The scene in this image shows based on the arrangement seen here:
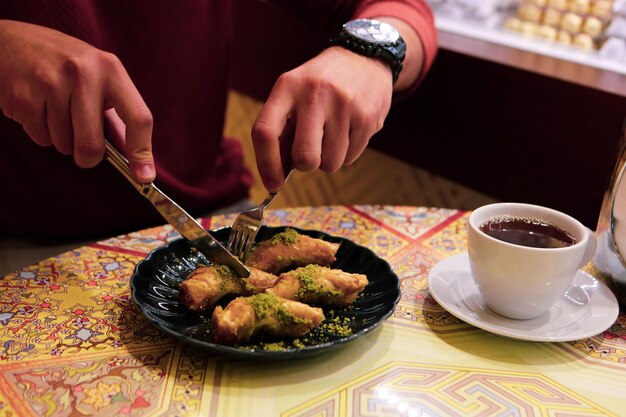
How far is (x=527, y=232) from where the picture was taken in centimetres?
99

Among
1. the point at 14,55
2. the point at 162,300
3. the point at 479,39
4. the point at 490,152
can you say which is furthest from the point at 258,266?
the point at 479,39

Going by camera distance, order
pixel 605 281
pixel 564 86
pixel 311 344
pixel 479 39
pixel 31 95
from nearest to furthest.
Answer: pixel 311 344 < pixel 31 95 < pixel 605 281 < pixel 564 86 < pixel 479 39

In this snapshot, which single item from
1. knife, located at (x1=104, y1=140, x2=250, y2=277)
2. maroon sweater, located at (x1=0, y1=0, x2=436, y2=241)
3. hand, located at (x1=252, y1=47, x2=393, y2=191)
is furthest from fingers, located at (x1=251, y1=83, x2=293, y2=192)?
maroon sweater, located at (x1=0, y1=0, x2=436, y2=241)

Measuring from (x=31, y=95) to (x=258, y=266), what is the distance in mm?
439

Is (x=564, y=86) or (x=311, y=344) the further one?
(x=564, y=86)

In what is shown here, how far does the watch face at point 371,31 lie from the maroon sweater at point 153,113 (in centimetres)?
23

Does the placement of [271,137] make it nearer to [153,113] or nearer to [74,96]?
[74,96]

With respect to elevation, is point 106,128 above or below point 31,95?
below

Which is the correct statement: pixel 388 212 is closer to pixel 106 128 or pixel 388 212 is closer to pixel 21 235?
pixel 106 128

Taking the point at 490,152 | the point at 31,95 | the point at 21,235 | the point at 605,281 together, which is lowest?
the point at 21,235

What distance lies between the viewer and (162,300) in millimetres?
952

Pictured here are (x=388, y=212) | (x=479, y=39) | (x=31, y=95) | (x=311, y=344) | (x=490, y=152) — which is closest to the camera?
(x=311, y=344)

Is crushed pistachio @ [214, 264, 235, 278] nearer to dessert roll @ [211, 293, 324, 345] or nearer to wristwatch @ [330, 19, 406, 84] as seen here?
dessert roll @ [211, 293, 324, 345]

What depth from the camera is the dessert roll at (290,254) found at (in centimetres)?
106
